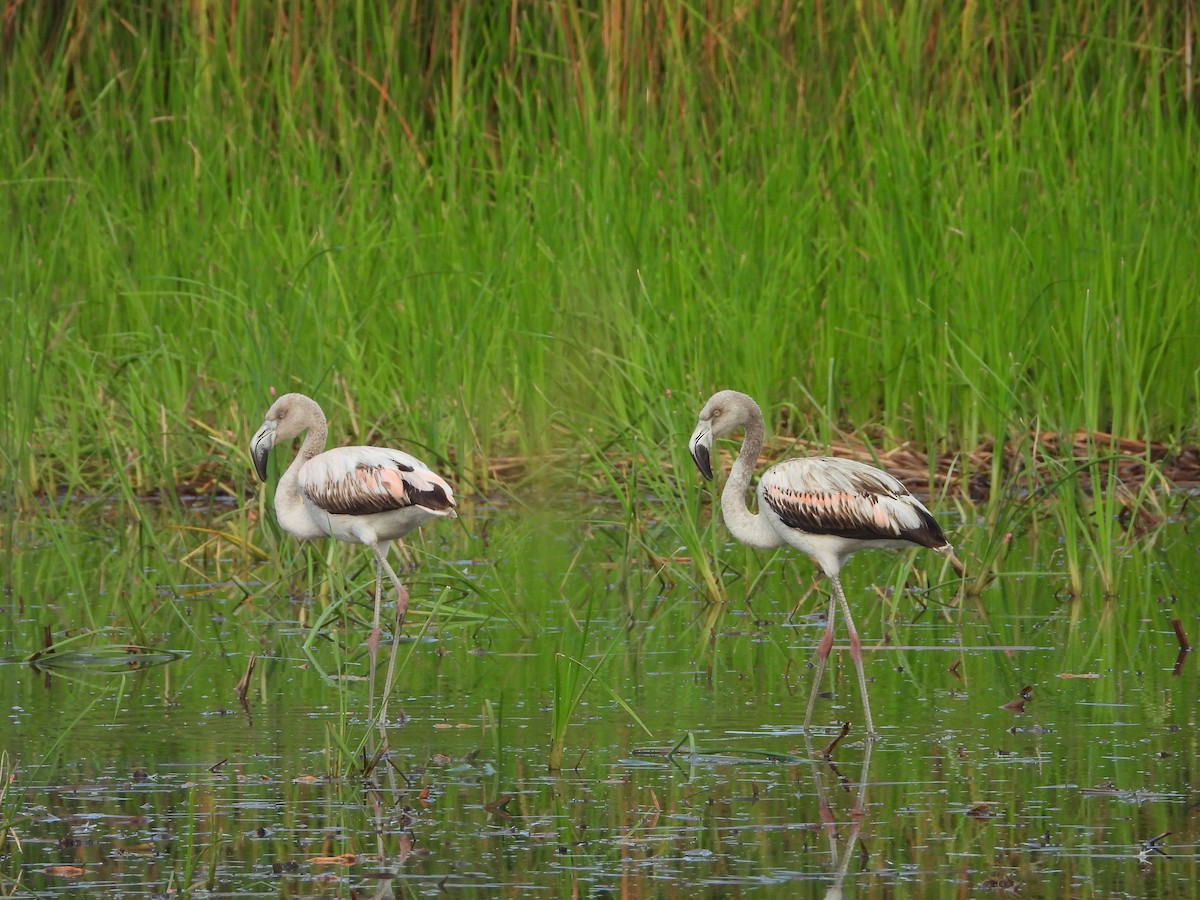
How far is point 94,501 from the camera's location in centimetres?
952

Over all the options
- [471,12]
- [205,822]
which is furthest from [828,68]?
[205,822]

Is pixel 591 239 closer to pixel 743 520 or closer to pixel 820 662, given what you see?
pixel 743 520

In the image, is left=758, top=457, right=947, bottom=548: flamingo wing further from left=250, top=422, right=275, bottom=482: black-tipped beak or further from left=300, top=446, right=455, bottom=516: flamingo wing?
left=250, top=422, right=275, bottom=482: black-tipped beak

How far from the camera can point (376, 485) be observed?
716 cm

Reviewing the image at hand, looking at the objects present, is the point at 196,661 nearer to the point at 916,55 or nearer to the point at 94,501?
the point at 94,501

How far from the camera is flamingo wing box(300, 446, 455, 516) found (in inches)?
281

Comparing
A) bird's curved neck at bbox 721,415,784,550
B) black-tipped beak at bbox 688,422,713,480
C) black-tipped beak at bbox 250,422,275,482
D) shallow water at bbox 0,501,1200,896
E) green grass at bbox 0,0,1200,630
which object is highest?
green grass at bbox 0,0,1200,630

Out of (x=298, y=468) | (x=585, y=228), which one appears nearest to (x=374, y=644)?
(x=298, y=468)

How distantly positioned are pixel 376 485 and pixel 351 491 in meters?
0.09

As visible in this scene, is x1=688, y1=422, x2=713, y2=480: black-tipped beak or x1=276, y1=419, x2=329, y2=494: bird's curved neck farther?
x1=276, y1=419, x2=329, y2=494: bird's curved neck

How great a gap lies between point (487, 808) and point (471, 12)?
8603 millimetres

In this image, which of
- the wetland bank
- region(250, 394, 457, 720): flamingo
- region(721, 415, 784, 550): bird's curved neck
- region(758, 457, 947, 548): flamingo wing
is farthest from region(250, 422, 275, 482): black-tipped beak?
region(758, 457, 947, 548): flamingo wing

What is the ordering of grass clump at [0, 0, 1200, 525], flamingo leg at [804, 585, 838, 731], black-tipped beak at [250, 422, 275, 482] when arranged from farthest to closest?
grass clump at [0, 0, 1200, 525] < black-tipped beak at [250, 422, 275, 482] < flamingo leg at [804, 585, 838, 731]

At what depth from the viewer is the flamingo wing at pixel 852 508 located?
267 inches
